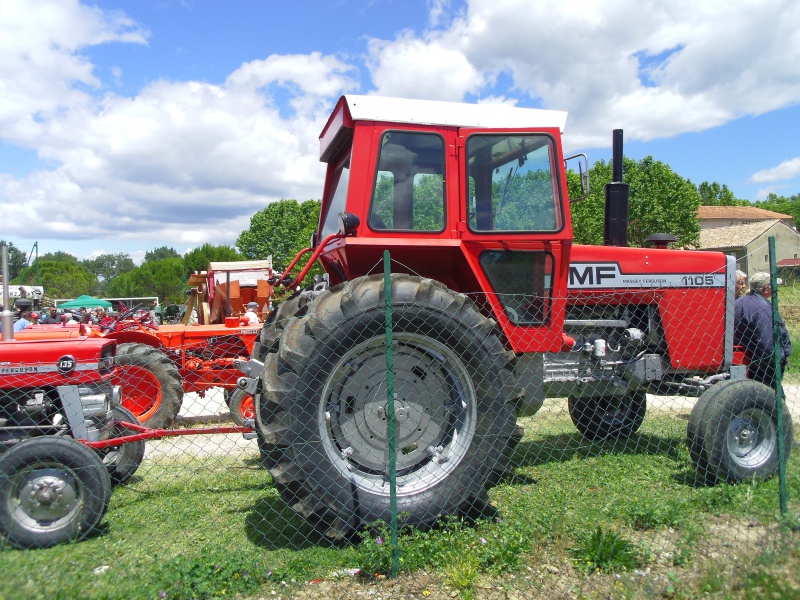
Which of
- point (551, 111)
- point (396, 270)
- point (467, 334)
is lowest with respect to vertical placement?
point (467, 334)

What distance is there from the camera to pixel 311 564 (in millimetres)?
3420

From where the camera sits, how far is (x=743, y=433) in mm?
4773

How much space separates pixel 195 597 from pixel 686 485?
3562 mm

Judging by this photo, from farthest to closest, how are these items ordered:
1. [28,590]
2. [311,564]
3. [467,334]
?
[467,334]
[311,564]
[28,590]

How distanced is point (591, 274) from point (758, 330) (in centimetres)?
159

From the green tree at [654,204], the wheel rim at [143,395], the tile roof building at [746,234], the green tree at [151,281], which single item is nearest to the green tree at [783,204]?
the tile roof building at [746,234]

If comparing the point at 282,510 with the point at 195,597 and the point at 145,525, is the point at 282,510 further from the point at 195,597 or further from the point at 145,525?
the point at 195,597

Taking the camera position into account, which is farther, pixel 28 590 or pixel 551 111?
pixel 551 111

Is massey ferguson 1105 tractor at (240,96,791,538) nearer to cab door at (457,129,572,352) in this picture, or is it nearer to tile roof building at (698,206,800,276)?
cab door at (457,129,572,352)

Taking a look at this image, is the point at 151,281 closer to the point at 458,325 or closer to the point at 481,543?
the point at 458,325

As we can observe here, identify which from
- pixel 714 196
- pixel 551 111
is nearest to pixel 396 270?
pixel 551 111

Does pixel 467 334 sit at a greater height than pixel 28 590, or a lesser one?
greater

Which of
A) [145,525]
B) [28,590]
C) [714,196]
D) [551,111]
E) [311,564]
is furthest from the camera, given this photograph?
[714,196]

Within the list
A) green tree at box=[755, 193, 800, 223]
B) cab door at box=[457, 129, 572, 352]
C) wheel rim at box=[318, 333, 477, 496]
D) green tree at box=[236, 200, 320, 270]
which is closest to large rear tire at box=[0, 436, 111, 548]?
wheel rim at box=[318, 333, 477, 496]
